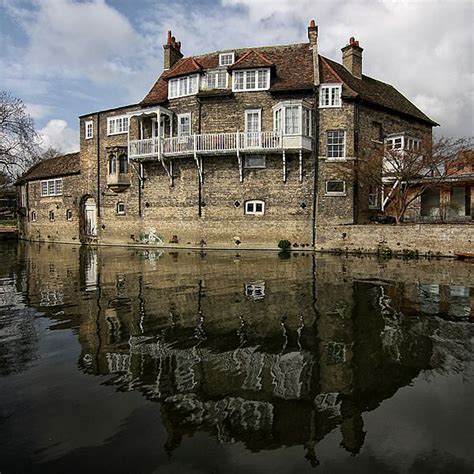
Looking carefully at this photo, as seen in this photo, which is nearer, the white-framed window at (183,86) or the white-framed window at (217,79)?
the white-framed window at (217,79)

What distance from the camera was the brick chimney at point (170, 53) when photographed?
30.8 meters

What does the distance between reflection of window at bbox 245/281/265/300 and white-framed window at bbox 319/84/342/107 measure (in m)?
16.5

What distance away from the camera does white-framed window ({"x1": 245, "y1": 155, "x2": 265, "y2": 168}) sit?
25.0 meters

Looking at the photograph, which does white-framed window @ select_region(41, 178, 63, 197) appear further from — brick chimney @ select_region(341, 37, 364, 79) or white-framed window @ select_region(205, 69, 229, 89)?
brick chimney @ select_region(341, 37, 364, 79)

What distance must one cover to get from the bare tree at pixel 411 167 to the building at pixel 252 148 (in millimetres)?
1020

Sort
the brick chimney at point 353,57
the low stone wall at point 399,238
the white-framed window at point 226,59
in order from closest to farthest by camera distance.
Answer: the low stone wall at point 399,238
the white-framed window at point 226,59
the brick chimney at point 353,57

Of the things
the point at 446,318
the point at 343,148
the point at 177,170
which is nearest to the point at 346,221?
the point at 343,148

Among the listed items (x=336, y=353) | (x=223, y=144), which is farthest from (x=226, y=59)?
(x=336, y=353)

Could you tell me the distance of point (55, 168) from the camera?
3644cm

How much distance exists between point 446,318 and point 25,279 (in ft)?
43.9

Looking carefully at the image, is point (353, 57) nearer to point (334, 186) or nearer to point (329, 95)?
point (329, 95)

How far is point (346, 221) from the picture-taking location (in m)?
24.5

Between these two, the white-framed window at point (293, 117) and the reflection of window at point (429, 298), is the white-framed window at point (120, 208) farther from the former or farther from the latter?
the reflection of window at point (429, 298)

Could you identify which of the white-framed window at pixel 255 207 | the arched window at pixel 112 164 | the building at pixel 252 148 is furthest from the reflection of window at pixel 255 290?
the arched window at pixel 112 164
